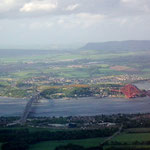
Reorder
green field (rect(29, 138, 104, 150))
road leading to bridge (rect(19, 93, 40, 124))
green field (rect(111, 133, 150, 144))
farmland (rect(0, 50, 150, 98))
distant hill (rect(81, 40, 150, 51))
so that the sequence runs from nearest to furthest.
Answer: green field (rect(29, 138, 104, 150)) → green field (rect(111, 133, 150, 144)) → road leading to bridge (rect(19, 93, 40, 124)) → farmland (rect(0, 50, 150, 98)) → distant hill (rect(81, 40, 150, 51))

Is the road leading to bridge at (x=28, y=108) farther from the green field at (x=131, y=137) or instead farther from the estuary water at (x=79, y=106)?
the green field at (x=131, y=137)

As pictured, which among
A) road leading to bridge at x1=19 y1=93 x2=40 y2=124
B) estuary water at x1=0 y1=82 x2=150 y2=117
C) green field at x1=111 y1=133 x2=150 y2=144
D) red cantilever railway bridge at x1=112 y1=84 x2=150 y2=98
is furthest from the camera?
red cantilever railway bridge at x1=112 y1=84 x2=150 y2=98

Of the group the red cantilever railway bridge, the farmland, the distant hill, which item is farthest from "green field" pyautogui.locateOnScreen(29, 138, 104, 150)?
the distant hill

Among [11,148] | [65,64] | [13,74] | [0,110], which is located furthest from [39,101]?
[65,64]

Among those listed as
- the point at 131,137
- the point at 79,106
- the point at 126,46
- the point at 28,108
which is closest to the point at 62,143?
the point at 131,137

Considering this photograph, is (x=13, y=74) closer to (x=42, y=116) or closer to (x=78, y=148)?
(x=42, y=116)

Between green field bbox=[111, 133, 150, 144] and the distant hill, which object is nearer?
green field bbox=[111, 133, 150, 144]

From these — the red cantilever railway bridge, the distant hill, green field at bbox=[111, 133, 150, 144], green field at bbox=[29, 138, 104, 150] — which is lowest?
green field at bbox=[29, 138, 104, 150]

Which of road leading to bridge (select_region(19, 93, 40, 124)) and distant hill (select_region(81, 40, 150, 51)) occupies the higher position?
distant hill (select_region(81, 40, 150, 51))

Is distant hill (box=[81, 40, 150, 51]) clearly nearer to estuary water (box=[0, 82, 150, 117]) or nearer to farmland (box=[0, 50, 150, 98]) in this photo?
farmland (box=[0, 50, 150, 98])

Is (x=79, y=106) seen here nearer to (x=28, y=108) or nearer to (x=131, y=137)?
(x=28, y=108)
